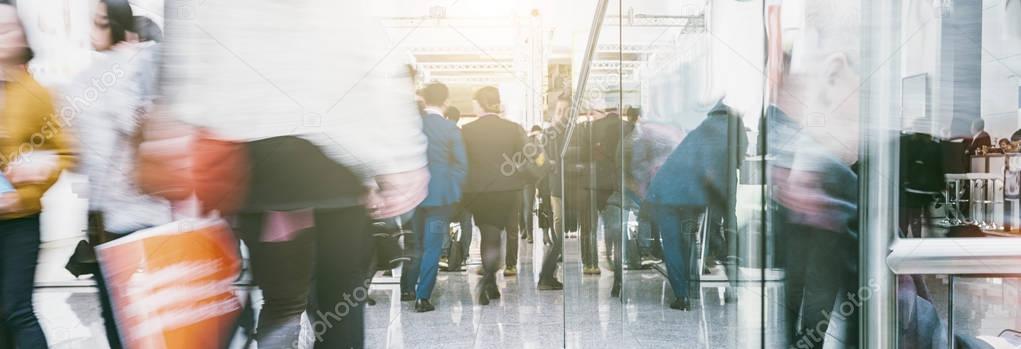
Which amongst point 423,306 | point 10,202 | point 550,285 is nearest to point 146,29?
point 10,202

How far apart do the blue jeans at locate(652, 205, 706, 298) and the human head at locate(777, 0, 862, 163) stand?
0.91 m

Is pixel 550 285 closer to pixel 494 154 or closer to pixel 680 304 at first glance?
pixel 680 304

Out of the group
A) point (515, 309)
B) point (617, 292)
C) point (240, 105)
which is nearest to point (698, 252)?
point (617, 292)

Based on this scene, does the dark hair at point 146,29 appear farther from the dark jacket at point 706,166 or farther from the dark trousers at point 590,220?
the dark trousers at point 590,220

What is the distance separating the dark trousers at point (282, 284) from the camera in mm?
1110

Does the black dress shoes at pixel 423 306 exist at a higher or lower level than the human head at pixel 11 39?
lower

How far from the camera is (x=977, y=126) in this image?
1.30 metres

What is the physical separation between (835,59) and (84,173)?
1.61 meters

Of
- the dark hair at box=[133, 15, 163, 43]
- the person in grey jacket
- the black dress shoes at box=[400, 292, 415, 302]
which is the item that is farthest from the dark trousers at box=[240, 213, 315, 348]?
the black dress shoes at box=[400, 292, 415, 302]

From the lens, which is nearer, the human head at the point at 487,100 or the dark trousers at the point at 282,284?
the dark trousers at the point at 282,284

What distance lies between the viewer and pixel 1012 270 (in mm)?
741

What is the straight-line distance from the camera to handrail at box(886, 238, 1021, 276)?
2.40ft

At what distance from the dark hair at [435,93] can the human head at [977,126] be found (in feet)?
4.14

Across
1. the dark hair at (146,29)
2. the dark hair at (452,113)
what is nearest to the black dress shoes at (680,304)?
the dark hair at (452,113)
